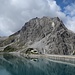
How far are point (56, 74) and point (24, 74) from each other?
14.6m

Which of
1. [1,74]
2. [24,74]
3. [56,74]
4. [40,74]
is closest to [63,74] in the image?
[56,74]

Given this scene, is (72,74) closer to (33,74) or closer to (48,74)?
(48,74)

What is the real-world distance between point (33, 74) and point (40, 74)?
10.4 feet

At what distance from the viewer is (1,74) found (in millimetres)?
90438

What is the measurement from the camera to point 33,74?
8856 cm

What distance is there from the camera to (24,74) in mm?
89062

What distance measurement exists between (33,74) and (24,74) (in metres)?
4.10

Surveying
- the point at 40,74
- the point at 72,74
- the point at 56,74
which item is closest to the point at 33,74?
the point at 40,74

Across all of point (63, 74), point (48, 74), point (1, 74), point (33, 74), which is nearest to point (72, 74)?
point (63, 74)

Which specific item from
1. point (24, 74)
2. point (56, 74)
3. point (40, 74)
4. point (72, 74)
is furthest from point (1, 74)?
point (72, 74)

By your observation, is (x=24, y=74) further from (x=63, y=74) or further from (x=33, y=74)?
(x=63, y=74)

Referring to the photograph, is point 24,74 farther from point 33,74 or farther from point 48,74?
point 48,74

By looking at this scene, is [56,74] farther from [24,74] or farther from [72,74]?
[24,74]

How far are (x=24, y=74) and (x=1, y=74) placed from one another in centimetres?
1072
